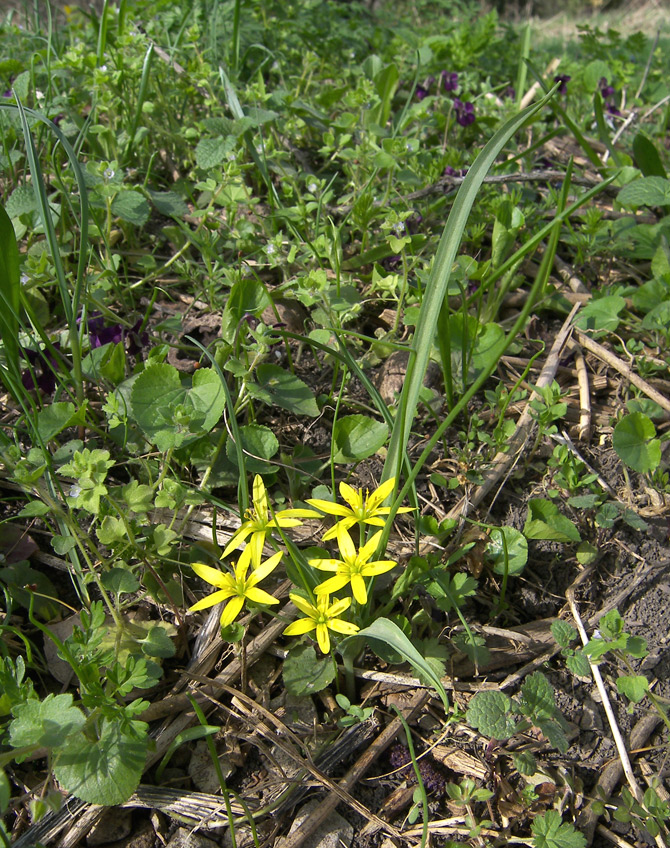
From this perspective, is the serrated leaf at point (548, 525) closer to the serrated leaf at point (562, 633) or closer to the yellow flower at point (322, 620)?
the serrated leaf at point (562, 633)

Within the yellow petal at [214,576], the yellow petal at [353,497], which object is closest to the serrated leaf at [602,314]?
the yellow petal at [353,497]

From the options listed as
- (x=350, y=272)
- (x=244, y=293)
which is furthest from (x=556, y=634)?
(x=350, y=272)

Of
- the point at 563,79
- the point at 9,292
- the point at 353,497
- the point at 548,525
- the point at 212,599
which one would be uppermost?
the point at 563,79

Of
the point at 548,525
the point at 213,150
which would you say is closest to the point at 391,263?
the point at 213,150

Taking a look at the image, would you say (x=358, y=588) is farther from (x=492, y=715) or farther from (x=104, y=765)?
(x=104, y=765)

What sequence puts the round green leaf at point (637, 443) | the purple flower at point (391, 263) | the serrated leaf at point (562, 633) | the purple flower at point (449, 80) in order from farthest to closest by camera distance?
1. the purple flower at point (449, 80)
2. the purple flower at point (391, 263)
3. the round green leaf at point (637, 443)
4. the serrated leaf at point (562, 633)

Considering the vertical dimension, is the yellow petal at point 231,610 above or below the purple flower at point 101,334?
below
